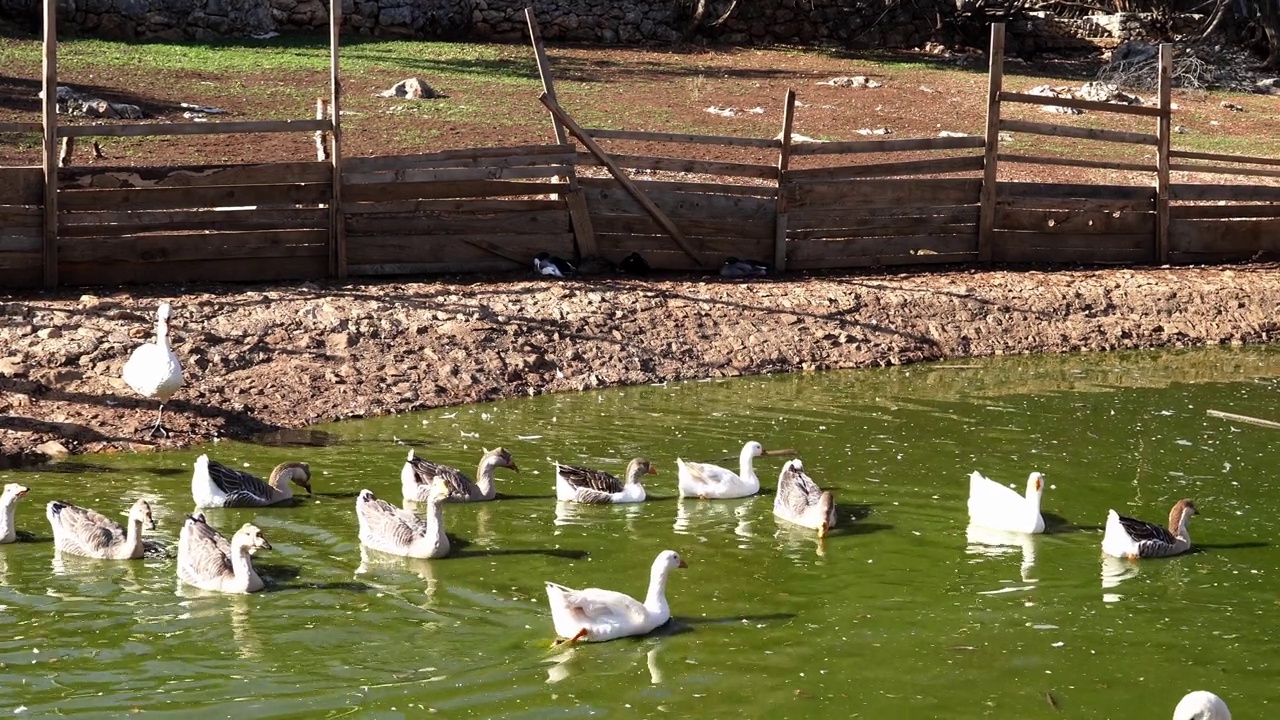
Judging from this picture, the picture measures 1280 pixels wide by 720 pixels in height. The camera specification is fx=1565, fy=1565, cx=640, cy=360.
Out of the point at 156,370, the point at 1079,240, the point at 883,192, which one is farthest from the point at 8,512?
the point at 1079,240

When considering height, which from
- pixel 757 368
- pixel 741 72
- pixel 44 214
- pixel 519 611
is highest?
pixel 741 72

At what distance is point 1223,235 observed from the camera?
19062mm

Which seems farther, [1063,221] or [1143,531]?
[1063,221]

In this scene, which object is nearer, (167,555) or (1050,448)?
(167,555)

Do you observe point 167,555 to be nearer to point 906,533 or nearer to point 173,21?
point 906,533

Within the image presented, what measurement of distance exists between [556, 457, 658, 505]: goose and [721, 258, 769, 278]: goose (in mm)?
6542

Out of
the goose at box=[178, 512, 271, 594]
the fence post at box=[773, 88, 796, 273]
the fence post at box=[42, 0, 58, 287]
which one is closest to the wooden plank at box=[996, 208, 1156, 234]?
the fence post at box=[773, 88, 796, 273]

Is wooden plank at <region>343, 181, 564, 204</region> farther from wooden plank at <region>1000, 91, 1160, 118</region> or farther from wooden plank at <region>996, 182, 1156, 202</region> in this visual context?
wooden plank at <region>1000, 91, 1160, 118</region>

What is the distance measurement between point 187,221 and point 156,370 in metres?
3.70

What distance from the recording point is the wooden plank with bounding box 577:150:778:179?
1706cm

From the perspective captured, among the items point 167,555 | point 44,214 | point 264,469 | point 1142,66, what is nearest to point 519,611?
point 167,555

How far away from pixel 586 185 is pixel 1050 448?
661 centimetres

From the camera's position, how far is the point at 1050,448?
12445 millimetres

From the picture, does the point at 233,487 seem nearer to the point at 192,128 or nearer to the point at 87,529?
the point at 87,529
